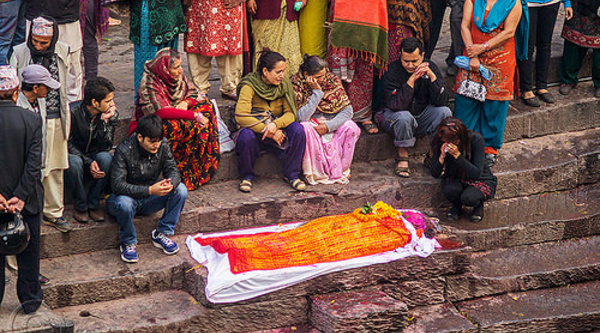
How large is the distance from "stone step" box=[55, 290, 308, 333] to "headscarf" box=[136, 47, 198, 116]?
157 cm

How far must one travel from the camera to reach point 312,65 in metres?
8.23

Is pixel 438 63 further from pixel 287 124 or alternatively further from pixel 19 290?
pixel 19 290

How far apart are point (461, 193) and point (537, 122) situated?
5.89 feet

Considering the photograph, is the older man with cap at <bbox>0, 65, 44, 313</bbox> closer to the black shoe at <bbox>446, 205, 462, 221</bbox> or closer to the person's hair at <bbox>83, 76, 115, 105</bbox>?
the person's hair at <bbox>83, 76, 115, 105</bbox>

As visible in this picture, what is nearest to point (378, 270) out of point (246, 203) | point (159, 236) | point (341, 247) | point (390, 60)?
point (341, 247)

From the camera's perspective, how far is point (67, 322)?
21.3ft

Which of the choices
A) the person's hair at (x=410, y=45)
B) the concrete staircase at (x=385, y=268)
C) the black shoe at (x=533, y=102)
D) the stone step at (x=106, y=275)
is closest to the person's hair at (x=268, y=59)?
the concrete staircase at (x=385, y=268)

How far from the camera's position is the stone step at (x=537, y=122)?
347 inches

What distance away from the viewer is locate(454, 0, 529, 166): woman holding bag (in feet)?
27.8

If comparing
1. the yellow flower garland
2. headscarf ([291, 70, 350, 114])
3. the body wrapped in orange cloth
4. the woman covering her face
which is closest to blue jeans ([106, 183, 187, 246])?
the body wrapped in orange cloth

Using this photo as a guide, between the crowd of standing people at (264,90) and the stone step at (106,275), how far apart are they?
0.38 ft

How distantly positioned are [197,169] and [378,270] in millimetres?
1841

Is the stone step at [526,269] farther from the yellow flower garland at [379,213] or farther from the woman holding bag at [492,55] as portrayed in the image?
the woman holding bag at [492,55]

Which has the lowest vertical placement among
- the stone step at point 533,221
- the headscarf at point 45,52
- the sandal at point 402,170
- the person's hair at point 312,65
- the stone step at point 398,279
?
the stone step at point 398,279
